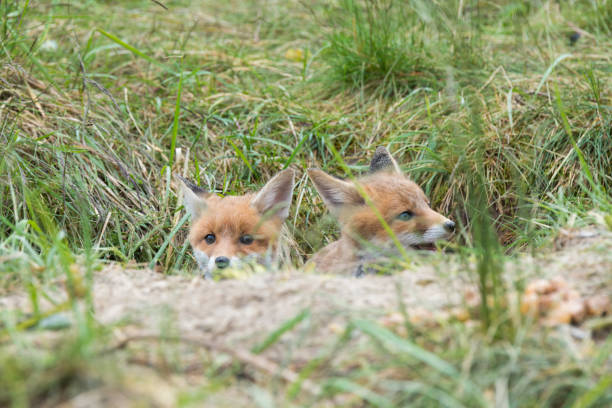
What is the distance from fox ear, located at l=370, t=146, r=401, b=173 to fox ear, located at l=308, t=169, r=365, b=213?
47cm

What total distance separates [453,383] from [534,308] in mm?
469

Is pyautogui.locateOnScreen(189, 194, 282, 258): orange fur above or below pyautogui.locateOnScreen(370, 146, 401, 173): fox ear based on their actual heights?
below

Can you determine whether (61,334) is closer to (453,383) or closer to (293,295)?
(293,295)

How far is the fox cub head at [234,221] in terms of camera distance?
15.3ft

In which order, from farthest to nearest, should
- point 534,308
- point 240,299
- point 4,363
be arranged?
point 240,299 → point 534,308 → point 4,363

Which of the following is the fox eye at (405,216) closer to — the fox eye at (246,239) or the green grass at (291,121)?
the green grass at (291,121)

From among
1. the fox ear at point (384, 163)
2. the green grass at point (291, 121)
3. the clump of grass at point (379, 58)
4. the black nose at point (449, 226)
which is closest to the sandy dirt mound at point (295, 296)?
the green grass at point (291, 121)

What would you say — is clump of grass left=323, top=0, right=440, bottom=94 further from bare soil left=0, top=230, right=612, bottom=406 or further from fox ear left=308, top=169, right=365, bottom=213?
bare soil left=0, top=230, right=612, bottom=406

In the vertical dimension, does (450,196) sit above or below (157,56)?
below

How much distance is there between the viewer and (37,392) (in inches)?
76.5

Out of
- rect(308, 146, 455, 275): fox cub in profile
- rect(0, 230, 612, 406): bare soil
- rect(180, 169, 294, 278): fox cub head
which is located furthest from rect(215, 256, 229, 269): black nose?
rect(0, 230, 612, 406): bare soil

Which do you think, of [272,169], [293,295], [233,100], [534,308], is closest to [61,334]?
[293,295]

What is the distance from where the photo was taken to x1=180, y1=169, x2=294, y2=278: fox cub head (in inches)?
183

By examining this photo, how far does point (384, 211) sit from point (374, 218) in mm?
115
